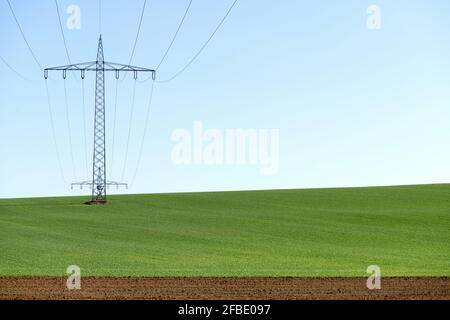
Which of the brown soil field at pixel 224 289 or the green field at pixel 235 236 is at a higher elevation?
the green field at pixel 235 236

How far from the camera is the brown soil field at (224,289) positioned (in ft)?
70.3

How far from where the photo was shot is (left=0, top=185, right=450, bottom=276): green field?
1198 inches

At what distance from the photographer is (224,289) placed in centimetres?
2302

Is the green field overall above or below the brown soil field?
above

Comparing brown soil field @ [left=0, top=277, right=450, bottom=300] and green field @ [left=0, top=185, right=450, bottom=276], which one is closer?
brown soil field @ [left=0, top=277, right=450, bottom=300]

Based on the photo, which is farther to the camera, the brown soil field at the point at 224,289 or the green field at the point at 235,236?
the green field at the point at 235,236

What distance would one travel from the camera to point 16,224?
1948 inches

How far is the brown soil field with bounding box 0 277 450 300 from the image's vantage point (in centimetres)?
2142

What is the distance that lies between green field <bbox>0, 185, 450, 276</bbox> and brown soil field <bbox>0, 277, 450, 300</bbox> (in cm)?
216

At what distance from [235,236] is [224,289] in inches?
748

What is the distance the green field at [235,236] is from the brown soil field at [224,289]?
2156 mm
